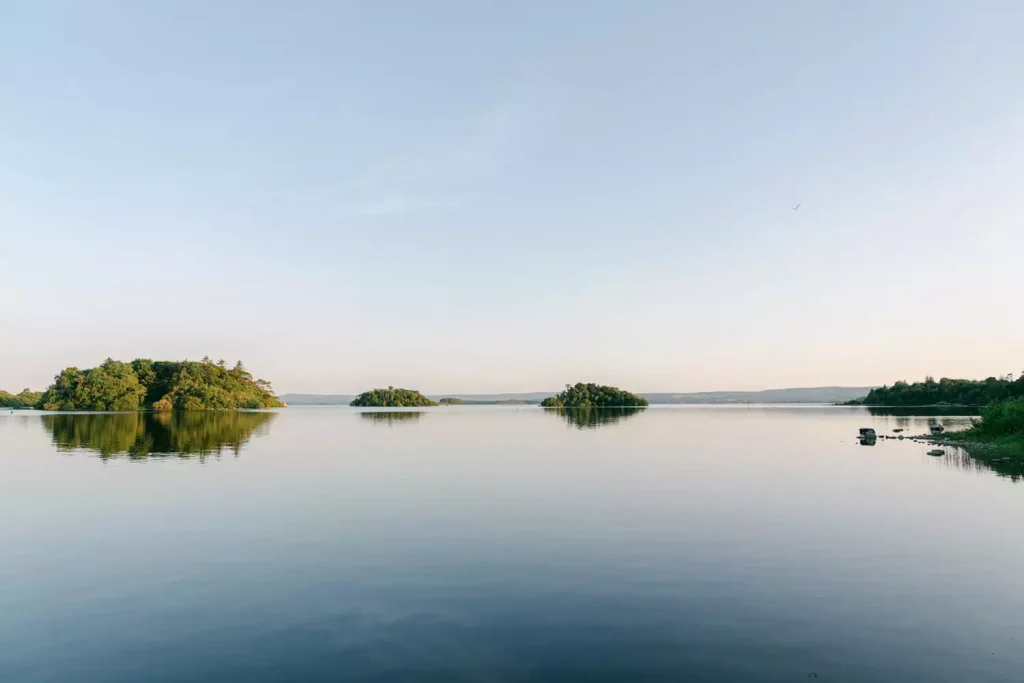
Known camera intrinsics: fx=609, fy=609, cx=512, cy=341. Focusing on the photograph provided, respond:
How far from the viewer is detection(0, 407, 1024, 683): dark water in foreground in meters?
A: 11.6

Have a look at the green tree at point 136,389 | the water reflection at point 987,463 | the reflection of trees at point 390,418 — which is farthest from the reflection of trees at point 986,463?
the green tree at point 136,389

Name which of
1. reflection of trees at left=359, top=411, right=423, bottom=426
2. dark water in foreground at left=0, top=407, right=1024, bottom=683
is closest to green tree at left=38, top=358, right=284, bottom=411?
reflection of trees at left=359, top=411, right=423, bottom=426

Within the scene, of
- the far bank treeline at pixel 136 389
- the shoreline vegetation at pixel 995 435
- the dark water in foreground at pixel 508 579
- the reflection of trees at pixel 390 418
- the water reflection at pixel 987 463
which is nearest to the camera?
the dark water in foreground at pixel 508 579

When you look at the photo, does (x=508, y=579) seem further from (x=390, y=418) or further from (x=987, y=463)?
(x=390, y=418)

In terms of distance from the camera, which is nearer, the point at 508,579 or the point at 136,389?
the point at 508,579

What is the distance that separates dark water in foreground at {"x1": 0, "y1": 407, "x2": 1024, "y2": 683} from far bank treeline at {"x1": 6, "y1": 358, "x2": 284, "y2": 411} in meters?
154

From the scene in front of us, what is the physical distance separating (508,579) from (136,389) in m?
194

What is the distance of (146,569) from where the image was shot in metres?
17.9

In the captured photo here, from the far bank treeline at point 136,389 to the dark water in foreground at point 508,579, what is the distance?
154 m

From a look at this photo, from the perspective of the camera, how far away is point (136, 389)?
177 meters

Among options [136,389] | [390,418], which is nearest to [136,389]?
[136,389]

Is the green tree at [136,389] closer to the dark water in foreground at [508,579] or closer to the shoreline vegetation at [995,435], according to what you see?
the dark water in foreground at [508,579]

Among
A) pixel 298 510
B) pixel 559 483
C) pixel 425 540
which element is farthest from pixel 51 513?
pixel 559 483

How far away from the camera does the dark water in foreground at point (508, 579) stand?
11.6 metres
